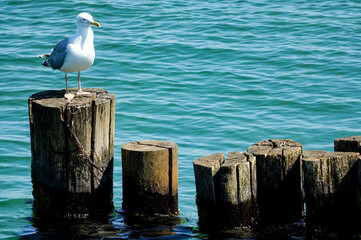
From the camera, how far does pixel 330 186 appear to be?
221 inches

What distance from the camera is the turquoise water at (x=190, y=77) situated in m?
8.75

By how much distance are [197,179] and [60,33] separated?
1119 centimetres

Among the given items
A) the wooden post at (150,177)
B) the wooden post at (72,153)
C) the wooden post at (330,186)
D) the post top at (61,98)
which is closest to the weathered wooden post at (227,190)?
the wooden post at (150,177)

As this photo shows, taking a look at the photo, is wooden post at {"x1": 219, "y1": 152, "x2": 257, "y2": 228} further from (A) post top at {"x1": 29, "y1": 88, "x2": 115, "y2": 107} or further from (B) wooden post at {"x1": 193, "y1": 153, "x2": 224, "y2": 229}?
(A) post top at {"x1": 29, "y1": 88, "x2": 115, "y2": 107}

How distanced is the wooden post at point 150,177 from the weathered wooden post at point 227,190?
1.17 ft

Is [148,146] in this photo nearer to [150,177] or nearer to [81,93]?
[150,177]

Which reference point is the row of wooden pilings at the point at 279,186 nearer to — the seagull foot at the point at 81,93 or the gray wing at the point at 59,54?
the seagull foot at the point at 81,93

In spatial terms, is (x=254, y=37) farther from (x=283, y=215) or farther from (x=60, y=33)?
(x=283, y=215)

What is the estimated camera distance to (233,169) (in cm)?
550

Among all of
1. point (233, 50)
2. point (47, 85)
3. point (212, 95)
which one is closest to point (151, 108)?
point (212, 95)

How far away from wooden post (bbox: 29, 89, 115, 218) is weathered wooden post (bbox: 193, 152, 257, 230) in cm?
105

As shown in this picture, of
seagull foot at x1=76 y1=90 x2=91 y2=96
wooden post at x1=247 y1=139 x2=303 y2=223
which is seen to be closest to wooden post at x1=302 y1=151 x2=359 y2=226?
wooden post at x1=247 y1=139 x2=303 y2=223

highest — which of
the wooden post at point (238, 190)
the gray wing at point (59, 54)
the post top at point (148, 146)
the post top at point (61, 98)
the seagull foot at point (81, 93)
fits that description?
the gray wing at point (59, 54)

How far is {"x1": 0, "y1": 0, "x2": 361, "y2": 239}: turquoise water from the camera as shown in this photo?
344 inches
